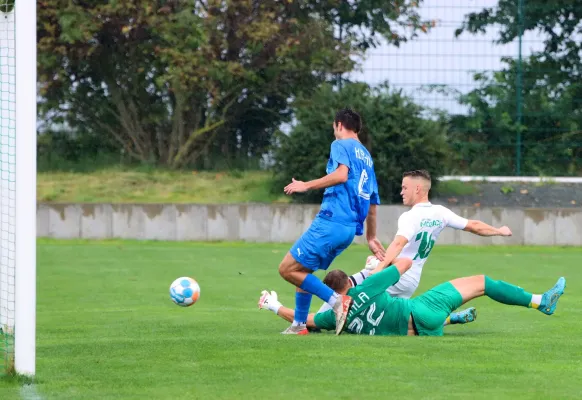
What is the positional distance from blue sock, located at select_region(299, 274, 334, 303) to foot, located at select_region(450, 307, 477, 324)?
1172 millimetres

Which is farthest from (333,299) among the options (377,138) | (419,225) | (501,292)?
(377,138)

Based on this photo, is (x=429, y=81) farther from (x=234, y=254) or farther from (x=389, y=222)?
(x=234, y=254)

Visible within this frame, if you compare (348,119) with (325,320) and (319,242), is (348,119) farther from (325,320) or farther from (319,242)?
(325,320)

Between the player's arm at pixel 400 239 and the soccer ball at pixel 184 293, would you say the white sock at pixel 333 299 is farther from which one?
the soccer ball at pixel 184 293

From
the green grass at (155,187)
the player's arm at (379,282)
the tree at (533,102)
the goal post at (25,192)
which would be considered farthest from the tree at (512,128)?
the goal post at (25,192)

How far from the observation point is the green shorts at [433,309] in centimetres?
915

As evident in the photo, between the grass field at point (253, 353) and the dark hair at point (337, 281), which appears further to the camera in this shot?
the dark hair at point (337, 281)

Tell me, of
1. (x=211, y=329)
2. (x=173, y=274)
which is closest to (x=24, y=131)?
(x=211, y=329)

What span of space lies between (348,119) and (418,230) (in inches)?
42.1

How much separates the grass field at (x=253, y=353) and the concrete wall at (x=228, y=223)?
706 centimetres

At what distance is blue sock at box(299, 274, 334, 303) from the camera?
927cm

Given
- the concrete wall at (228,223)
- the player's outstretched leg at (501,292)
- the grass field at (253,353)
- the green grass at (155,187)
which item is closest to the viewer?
the grass field at (253,353)

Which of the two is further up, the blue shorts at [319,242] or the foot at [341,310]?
the blue shorts at [319,242]

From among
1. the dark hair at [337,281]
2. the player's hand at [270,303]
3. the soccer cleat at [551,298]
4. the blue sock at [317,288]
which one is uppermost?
the dark hair at [337,281]
